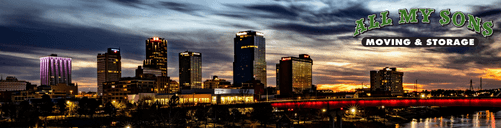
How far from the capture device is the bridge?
10561cm

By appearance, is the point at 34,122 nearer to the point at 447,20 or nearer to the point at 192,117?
the point at 192,117

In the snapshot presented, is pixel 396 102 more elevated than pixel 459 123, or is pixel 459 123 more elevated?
pixel 396 102

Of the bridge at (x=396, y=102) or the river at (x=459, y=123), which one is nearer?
the bridge at (x=396, y=102)

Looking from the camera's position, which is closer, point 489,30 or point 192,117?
point 489,30

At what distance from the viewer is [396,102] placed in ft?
407

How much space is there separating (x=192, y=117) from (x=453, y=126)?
8167 cm

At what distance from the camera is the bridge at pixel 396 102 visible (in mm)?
105613

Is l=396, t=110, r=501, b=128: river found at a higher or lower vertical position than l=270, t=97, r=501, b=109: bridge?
lower

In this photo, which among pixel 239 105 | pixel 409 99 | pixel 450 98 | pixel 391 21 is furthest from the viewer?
pixel 239 105

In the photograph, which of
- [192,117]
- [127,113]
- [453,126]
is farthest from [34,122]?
[453,126]

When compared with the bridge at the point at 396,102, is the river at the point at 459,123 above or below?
below

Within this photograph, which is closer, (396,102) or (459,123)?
(396,102)

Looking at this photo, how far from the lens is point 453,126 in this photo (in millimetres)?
127250

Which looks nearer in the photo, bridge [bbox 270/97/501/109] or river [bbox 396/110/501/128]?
bridge [bbox 270/97/501/109]
